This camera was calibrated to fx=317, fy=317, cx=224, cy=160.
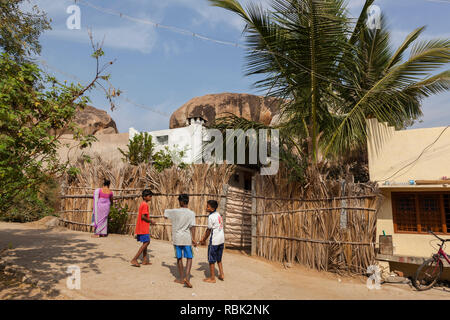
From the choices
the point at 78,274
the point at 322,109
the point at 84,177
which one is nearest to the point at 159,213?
the point at 84,177

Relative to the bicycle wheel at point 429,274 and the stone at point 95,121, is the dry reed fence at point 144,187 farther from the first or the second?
the stone at point 95,121

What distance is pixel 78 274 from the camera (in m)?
4.77

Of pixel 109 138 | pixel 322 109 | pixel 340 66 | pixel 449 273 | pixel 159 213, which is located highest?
pixel 109 138

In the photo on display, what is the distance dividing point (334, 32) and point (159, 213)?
20.2 feet

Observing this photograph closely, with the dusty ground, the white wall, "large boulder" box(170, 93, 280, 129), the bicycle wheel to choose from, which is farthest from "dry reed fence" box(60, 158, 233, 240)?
"large boulder" box(170, 93, 280, 129)

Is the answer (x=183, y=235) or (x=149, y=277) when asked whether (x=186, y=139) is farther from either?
(x=183, y=235)

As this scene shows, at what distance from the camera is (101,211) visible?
816 centimetres

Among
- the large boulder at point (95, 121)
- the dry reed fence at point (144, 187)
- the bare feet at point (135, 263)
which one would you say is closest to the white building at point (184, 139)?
the large boulder at point (95, 121)

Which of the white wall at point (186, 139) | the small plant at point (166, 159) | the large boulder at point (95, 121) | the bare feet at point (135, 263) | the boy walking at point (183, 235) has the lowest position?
the bare feet at point (135, 263)

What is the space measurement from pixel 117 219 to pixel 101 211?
2.53 ft

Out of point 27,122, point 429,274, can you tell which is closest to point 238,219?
point 429,274

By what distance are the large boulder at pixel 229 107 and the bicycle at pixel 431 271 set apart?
17.0 metres

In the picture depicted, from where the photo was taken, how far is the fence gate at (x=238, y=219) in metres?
8.45
